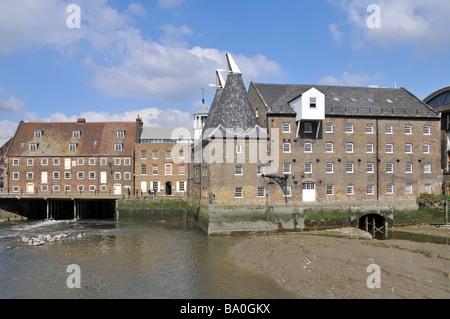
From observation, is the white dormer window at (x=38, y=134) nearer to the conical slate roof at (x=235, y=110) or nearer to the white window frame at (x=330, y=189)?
the conical slate roof at (x=235, y=110)

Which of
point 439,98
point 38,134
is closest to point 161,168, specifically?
point 38,134

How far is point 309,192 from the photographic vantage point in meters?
38.6

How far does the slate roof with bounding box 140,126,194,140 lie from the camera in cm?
5962

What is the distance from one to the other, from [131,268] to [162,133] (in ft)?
125

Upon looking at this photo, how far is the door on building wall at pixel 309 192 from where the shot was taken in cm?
3846

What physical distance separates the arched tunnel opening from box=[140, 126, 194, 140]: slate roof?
101 feet

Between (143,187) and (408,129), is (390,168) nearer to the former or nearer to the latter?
(408,129)

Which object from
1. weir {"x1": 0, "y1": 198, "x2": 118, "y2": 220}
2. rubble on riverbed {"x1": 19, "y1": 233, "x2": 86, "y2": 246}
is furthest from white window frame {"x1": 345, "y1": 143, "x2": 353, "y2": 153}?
weir {"x1": 0, "y1": 198, "x2": 118, "y2": 220}

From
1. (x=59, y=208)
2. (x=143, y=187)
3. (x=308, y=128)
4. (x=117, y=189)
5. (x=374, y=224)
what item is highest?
(x=308, y=128)

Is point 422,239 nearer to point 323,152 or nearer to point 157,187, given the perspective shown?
point 323,152

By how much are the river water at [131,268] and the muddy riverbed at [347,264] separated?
1656 millimetres

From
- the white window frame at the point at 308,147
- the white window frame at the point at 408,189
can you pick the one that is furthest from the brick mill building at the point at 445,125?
the white window frame at the point at 308,147

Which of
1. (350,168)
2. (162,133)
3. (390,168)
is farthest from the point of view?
(162,133)
